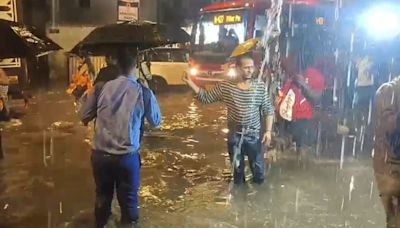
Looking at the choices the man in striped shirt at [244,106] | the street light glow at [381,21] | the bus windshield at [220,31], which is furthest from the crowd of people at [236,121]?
the bus windshield at [220,31]

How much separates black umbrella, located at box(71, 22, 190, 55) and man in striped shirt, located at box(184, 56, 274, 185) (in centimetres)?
74

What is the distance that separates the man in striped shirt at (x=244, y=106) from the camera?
6828 mm

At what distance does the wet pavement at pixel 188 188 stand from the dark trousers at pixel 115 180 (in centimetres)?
60

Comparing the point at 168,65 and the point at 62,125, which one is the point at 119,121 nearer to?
the point at 62,125

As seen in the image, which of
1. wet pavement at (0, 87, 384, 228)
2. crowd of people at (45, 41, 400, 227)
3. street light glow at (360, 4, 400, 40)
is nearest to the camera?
crowd of people at (45, 41, 400, 227)

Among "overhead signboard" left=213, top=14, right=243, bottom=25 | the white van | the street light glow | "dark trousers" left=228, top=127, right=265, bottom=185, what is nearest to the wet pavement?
"dark trousers" left=228, top=127, right=265, bottom=185

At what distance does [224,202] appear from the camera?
6.81 meters

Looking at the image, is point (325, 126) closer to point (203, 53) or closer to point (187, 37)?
point (187, 37)

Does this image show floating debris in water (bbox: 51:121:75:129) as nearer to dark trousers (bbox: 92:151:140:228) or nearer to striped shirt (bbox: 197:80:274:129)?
striped shirt (bbox: 197:80:274:129)

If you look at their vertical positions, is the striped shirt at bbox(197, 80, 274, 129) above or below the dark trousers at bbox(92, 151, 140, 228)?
above

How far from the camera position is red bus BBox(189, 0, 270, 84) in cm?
1528

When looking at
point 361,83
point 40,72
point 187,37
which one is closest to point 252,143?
point 187,37

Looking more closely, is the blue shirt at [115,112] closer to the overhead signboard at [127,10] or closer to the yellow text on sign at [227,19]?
the overhead signboard at [127,10]

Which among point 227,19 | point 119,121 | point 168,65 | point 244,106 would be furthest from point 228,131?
point 168,65
